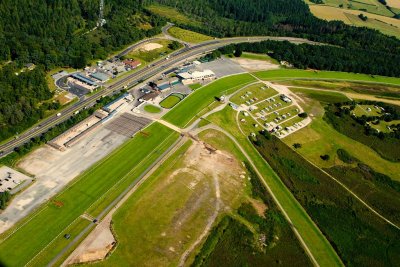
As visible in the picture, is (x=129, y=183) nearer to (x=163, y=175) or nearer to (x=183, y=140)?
(x=163, y=175)

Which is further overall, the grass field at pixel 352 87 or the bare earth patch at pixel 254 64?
the bare earth patch at pixel 254 64

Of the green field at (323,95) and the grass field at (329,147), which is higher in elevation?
the green field at (323,95)

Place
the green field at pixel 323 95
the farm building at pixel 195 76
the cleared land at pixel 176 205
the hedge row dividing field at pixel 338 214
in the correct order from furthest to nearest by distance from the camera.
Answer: the green field at pixel 323 95 → the farm building at pixel 195 76 → the hedge row dividing field at pixel 338 214 → the cleared land at pixel 176 205

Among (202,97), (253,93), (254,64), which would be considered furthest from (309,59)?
(202,97)

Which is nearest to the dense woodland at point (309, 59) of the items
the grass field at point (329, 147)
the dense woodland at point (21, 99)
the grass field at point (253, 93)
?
the grass field at point (253, 93)

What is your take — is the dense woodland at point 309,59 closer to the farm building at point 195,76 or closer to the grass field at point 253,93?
the farm building at point 195,76

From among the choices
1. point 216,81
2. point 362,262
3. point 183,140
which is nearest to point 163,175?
point 183,140
